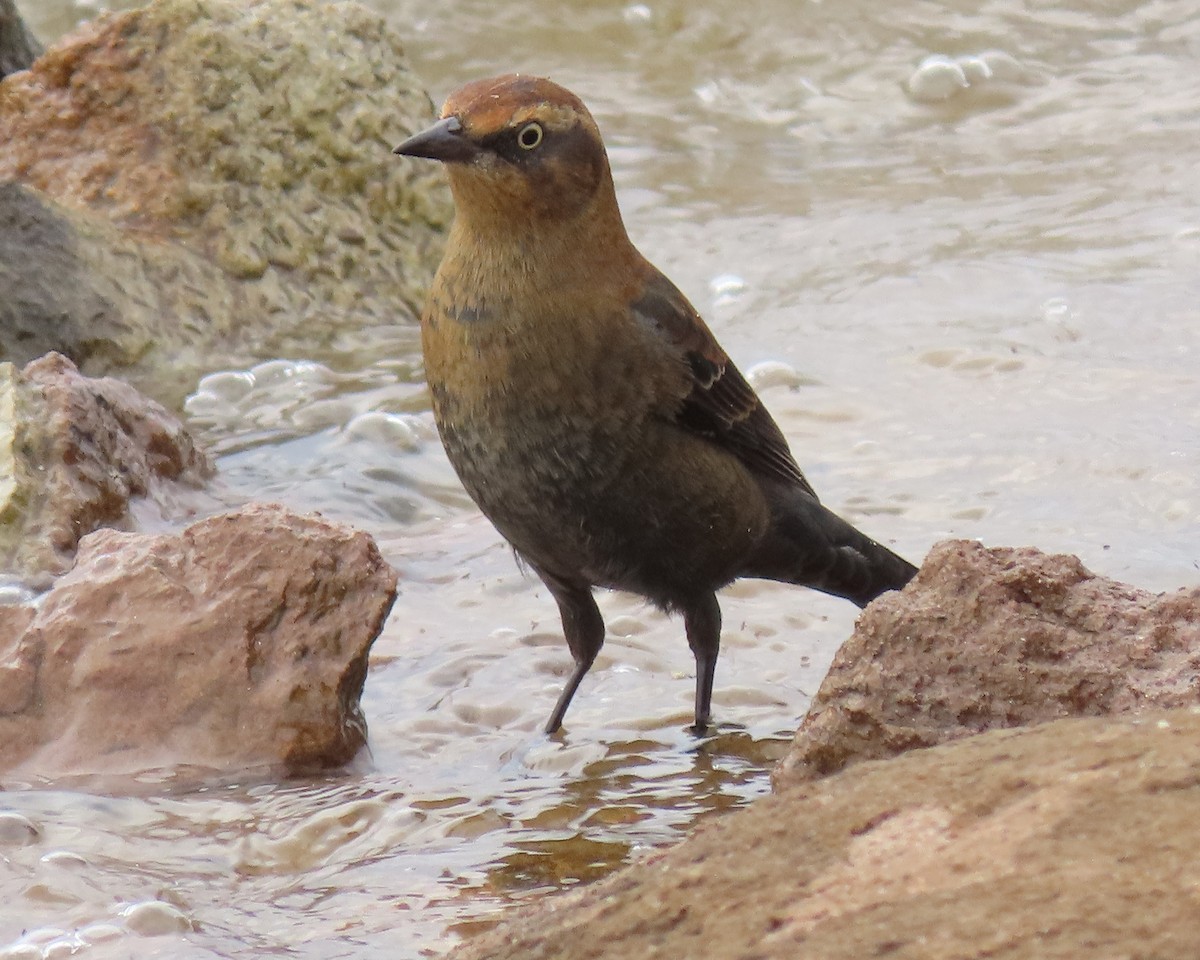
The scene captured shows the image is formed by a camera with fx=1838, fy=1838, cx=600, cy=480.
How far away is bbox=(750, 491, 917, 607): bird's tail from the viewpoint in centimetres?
522

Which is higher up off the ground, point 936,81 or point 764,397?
point 936,81

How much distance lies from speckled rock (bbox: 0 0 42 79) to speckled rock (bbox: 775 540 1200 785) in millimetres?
6733

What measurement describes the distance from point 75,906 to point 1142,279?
5.70 metres

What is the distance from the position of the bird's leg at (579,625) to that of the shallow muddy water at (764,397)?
0.10 meters

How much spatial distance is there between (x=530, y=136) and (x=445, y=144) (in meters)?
0.24

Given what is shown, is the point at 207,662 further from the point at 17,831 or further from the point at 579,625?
the point at 579,625

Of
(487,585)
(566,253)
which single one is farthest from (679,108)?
(566,253)

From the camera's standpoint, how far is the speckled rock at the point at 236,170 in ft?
25.7

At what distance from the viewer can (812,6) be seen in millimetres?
12141

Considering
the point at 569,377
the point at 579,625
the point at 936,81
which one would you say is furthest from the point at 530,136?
the point at 936,81

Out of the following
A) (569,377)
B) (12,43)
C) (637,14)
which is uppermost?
(12,43)

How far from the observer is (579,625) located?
513cm

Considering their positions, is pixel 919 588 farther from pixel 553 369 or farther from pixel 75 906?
pixel 75 906

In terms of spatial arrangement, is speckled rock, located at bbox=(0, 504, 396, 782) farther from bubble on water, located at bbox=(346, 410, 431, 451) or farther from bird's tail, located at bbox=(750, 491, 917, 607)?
bubble on water, located at bbox=(346, 410, 431, 451)
